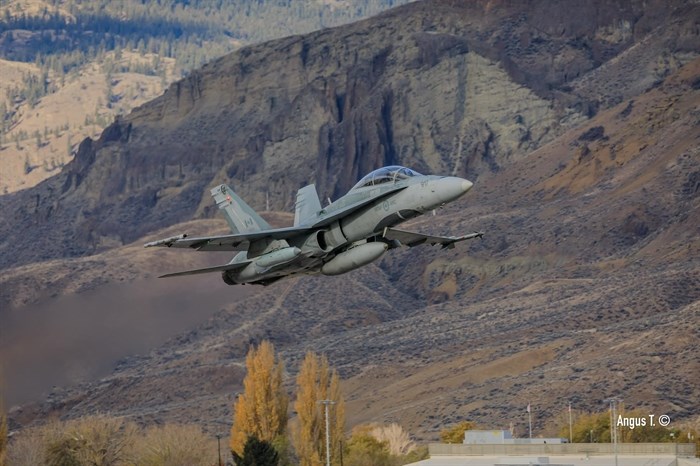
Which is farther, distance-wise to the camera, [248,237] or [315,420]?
[315,420]

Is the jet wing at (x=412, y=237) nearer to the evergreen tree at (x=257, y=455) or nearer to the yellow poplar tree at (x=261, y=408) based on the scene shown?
the evergreen tree at (x=257, y=455)

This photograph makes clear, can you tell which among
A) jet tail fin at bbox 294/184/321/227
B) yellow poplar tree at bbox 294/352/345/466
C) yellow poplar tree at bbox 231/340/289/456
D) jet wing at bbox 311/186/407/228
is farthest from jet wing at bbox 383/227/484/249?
yellow poplar tree at bbox 231/340/289/456

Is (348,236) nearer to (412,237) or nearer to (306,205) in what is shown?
(412,237)

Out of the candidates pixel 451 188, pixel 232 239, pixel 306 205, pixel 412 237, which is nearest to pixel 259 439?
pixel 306 205

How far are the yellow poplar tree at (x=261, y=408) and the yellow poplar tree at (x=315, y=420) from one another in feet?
5.62

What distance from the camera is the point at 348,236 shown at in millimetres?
71875

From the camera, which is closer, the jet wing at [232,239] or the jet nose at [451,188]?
the jet nose at [451,188]

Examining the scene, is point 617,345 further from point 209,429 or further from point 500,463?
point 500,463

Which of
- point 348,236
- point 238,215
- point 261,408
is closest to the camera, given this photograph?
point 348,236

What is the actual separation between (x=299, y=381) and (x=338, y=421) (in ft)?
25.2

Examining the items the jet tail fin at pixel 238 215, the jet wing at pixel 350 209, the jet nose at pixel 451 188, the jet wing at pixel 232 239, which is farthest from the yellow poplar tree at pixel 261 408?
the jet nose at pixel 451 188

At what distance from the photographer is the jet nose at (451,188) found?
68062 millimetres

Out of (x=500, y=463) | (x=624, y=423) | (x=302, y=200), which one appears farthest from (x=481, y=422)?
(x=302, y=200)

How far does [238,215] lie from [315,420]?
45.0m
